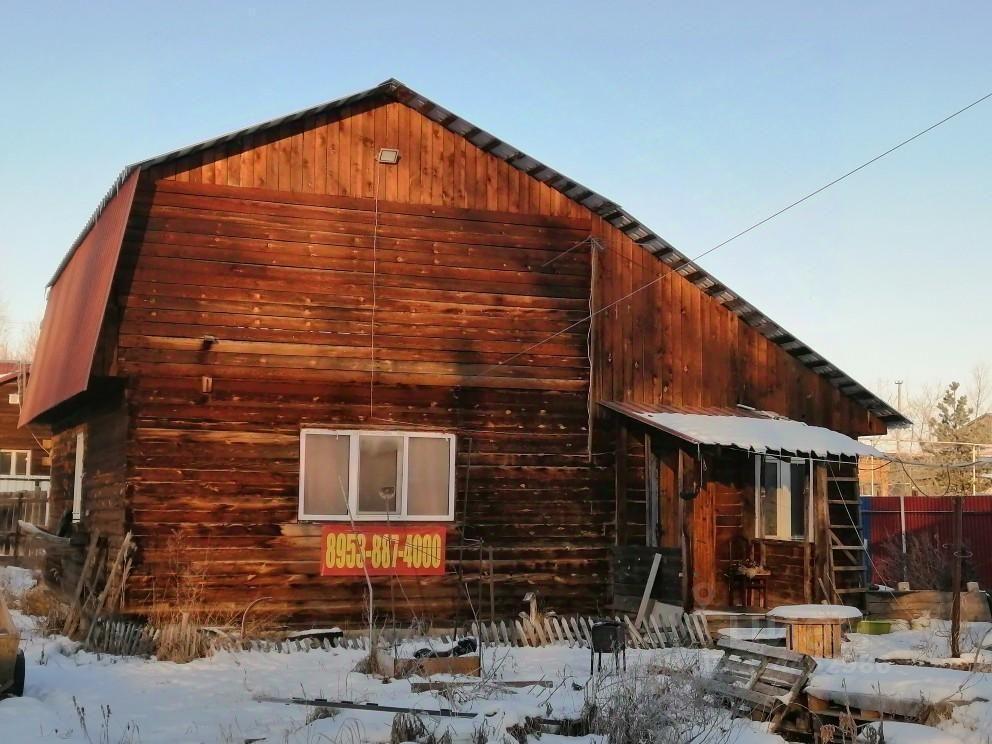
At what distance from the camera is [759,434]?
53.6ft

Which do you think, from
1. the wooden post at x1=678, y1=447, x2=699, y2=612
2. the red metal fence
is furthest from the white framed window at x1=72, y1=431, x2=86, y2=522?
the red metal fence

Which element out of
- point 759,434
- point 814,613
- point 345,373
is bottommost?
point 814,613

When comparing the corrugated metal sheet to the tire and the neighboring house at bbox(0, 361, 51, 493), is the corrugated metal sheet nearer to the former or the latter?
the tire

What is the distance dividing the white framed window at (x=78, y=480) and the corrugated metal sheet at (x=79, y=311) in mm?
820

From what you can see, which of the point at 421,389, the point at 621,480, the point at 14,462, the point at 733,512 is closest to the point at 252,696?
the point at 421,389

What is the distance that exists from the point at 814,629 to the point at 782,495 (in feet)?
16.4

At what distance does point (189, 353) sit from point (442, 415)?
364 centimetres

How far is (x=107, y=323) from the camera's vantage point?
50.5 feet

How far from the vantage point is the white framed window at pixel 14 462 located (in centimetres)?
3922

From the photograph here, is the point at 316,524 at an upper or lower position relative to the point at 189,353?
lower

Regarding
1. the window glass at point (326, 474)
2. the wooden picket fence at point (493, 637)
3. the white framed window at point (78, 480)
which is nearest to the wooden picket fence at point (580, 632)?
the wooden picket fence at point (493, 637)

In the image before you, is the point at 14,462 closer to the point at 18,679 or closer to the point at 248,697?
the point at 18,679

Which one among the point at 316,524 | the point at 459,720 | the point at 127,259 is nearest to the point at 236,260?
the point at 127,259

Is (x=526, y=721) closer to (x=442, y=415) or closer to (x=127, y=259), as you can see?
(x=442, y=415)
